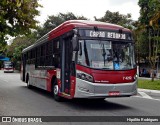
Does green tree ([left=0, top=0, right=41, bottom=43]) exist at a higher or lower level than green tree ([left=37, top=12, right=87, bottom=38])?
lower

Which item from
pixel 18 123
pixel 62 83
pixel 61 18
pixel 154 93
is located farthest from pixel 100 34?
pixel 61 18

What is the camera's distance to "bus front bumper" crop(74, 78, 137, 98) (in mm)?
10414

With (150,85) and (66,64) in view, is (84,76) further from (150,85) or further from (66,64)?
(150,85)

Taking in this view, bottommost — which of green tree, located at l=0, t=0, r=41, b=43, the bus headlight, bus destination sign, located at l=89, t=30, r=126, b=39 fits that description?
the bus headlight

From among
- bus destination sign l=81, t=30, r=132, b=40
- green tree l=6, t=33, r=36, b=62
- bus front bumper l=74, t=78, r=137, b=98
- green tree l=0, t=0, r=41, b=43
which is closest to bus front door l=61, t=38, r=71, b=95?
bus front bumper l=74, t=78, r=137, b=98

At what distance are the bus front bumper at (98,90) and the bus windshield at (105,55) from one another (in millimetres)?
633

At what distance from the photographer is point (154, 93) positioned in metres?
17.8

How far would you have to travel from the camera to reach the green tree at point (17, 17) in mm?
15992

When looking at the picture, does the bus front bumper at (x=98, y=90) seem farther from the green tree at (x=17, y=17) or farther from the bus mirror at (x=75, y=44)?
the green tree at (x=17, y=17)

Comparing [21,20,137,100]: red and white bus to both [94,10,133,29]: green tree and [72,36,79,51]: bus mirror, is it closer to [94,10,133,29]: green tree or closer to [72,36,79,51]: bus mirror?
[72,36,79,51]: bus mirror

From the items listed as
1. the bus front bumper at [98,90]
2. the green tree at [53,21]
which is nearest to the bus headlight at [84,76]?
the bus front bumper at [98,90]

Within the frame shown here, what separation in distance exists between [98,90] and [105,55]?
1.30m

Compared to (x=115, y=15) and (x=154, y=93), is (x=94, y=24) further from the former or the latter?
(x=115, y=15)

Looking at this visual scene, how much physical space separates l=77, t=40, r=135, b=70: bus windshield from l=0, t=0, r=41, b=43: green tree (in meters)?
6.01
